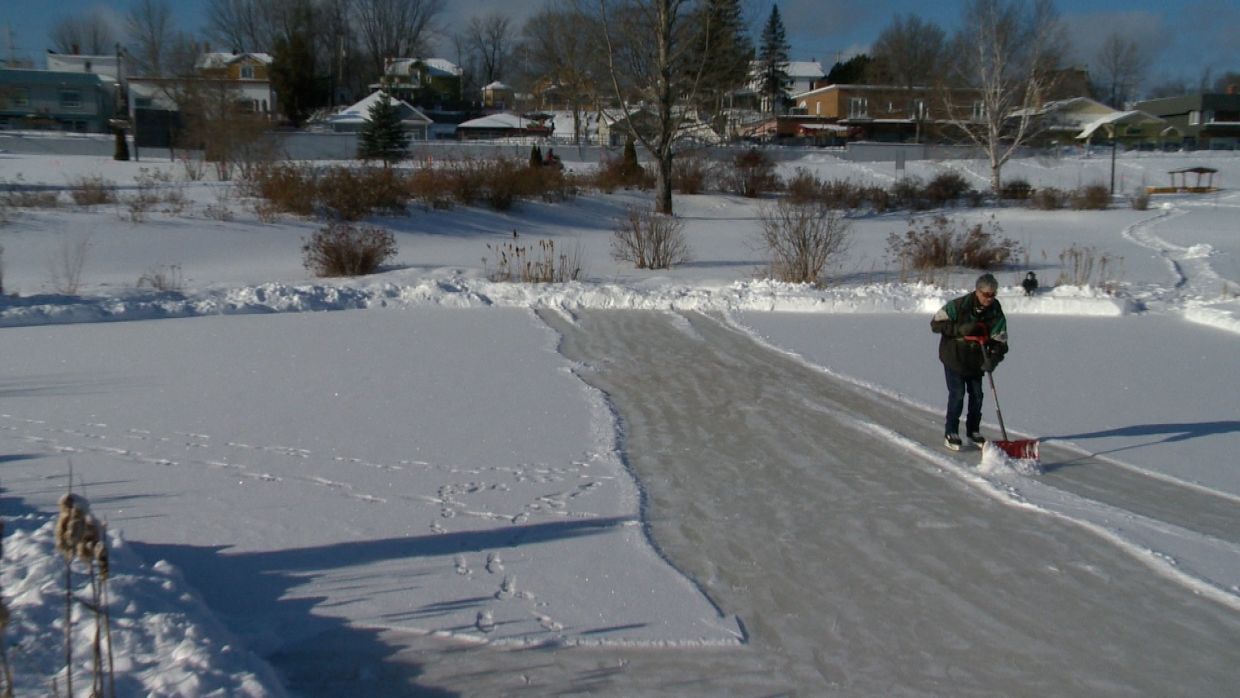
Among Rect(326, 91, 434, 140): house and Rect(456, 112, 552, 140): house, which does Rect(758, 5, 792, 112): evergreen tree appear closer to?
Rect(456, 112, 552, 140): house

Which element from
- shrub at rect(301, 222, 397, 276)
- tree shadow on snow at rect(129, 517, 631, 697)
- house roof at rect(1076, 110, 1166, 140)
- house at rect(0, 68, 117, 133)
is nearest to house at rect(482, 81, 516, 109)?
house at rect(0, 68, 117, 133)

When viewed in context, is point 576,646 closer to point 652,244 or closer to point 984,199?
point 652,244

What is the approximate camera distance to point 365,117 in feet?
215

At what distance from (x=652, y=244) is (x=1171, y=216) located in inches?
1041

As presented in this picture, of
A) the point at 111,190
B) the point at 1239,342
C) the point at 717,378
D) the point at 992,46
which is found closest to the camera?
the point at 717,378

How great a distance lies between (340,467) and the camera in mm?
7621

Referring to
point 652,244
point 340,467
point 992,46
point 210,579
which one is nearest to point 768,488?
point 340,467

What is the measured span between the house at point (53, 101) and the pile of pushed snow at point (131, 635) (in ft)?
236

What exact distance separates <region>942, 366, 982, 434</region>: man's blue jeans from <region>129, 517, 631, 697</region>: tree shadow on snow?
3368 mm

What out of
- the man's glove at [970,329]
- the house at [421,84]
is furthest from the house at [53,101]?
the man's glove at [970,329]

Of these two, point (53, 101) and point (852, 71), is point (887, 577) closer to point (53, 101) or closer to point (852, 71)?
point (53, 101)

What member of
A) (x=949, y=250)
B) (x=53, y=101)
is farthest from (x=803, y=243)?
(x=53, y=101)

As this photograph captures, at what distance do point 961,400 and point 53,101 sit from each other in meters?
77.0

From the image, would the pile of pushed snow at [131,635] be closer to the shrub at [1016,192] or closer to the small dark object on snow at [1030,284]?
the small dark object on snow at [1030,284]
